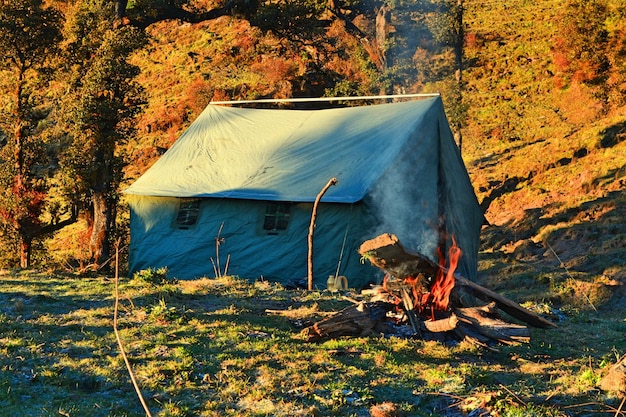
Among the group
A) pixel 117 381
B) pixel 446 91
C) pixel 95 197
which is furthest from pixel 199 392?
pixel 446 91

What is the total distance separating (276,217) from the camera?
1691 centimetres

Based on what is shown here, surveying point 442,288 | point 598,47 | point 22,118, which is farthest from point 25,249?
point 598,47

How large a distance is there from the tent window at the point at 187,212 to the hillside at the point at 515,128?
26.3 feet

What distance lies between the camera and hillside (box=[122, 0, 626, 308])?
2184 centimetres

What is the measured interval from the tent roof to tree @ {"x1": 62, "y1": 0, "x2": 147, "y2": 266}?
6.66 feet

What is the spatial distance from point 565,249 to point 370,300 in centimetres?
1367

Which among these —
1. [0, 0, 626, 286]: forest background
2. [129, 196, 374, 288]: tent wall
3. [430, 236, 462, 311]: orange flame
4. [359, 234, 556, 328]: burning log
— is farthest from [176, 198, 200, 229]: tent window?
[430, 236, 462, 311]: orange flame

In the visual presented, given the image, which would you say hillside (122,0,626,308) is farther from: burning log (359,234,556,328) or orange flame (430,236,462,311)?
orange flame (430,236,462,311)

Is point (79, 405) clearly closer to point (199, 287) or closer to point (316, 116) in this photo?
point (199, 287)

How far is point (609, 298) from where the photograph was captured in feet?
56.2

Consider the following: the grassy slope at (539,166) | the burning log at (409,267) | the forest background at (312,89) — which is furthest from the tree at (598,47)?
the burning log at (409,267)

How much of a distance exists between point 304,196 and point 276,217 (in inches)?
38.4

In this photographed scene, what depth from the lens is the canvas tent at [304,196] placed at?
15996 mm

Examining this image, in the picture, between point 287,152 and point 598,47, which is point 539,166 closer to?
point 598,47
